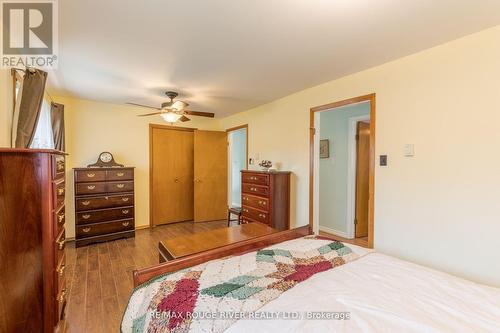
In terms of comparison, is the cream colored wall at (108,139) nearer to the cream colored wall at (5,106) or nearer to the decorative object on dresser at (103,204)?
the decorative object on dresser at (103,204)

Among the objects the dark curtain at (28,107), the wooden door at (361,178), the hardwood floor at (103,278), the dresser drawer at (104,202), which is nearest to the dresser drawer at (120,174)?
the dresser drawer at (104,202)

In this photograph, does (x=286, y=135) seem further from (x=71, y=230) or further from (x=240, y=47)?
(x=71, y=230)

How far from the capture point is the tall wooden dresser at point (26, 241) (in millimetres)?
1403

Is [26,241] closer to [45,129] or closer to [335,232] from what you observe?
[45,129]

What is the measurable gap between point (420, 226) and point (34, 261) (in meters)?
3.09

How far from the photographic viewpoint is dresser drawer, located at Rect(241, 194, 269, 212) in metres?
3.51

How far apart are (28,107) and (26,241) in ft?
4.52

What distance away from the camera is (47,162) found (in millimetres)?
1498

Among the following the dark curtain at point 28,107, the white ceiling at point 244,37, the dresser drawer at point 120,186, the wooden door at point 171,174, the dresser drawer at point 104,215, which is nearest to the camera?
the white ceiling at point 244,37

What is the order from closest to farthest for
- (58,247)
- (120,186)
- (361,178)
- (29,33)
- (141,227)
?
(58,247)
(29,33)
(120,186)
(361,178)
(141,227)

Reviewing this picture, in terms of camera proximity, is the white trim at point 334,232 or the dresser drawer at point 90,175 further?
the white trim at point 334,232

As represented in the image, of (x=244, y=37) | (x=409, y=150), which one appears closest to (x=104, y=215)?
(x=244, y=37)

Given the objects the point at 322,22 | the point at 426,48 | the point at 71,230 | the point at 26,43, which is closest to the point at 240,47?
the point at 322,22

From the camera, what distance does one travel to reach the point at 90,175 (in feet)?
11.8
